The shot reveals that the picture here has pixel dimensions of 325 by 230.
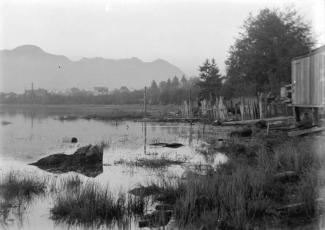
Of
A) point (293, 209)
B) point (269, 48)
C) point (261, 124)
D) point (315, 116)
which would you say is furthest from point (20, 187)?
point (269, 48)

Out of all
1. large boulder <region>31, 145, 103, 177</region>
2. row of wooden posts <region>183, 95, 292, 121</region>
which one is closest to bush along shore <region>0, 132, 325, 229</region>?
large boulder <region>31, 145, 103, 177</region>

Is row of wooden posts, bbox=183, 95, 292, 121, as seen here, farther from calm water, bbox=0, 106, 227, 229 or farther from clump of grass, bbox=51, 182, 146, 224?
clump of grass, bbox=51, 182, 146, 224

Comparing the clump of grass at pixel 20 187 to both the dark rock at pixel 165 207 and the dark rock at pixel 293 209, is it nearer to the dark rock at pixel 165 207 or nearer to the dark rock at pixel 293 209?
the dark rock at pixel 165 207

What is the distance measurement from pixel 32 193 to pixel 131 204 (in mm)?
3166

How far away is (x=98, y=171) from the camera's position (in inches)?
487

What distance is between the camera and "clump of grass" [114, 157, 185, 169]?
1296cm

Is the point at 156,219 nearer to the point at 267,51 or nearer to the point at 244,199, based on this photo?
the point at 244,199

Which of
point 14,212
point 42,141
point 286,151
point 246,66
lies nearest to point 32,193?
point 14,212

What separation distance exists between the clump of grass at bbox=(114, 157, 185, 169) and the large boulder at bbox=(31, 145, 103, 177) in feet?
2.90

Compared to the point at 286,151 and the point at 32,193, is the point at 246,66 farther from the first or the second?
the point at 32,193

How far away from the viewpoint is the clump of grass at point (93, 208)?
734cm

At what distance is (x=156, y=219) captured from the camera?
6883 mm

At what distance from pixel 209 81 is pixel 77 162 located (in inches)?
1300

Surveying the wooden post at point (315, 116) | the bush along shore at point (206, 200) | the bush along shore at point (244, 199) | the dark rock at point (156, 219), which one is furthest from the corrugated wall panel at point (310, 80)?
the dark rock at point (156, 219)
